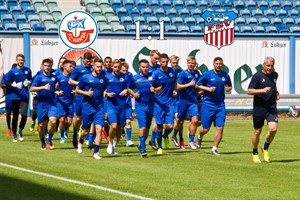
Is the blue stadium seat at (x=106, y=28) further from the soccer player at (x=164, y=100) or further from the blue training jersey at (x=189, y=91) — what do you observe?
the soccer player at (x=164, y=100)

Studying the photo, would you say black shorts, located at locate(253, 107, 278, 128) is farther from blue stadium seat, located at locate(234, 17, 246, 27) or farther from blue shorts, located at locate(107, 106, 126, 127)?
blue stadium seat, located at locate(234, 17, 246, 27)

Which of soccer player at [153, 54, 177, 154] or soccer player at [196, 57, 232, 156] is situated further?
soccer player at [153, 54, 177, 154]

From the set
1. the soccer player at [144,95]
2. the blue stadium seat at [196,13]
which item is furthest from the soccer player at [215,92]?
the blue stadium seat at [196,13]

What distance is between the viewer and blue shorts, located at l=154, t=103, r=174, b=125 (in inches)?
839

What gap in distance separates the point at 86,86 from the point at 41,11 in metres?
18.9

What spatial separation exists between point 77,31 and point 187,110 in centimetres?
529

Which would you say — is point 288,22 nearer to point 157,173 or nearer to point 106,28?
point 106,28

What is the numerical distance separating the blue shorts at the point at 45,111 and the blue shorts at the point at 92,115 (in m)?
1.88

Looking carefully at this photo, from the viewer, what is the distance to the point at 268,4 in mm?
44281

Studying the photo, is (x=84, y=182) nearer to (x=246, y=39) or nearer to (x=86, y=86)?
(x=86, y=86)

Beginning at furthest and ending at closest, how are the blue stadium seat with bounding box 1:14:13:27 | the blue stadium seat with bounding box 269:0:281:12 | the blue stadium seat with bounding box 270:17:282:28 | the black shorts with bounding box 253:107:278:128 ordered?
the blue stadium seat with bounding box 269:0:281:12
the blue stadium seat with bounding box 270:17:282:28
the blue stadium seat with bounding box 1:14:13:27
the black shorts with bounding box 253:107:278:128

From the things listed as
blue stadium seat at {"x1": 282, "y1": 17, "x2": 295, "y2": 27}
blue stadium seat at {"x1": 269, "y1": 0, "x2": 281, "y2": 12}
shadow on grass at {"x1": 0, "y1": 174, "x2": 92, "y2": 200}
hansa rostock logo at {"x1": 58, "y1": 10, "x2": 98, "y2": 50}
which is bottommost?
shadow on grass at {"x1": 0, "y1": 174, "x2": 92, "y2": 200}

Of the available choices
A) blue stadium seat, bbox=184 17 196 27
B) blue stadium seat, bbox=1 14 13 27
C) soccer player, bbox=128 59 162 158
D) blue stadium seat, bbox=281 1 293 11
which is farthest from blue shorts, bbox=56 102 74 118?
blue stadium seat, bbox=281 1 293 11

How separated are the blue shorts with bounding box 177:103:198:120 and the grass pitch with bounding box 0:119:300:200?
0.84 m
